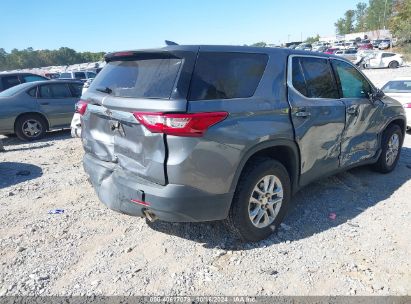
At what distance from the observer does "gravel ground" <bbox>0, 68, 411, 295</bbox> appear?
2918mm

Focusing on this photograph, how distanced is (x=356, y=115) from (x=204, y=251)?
2585 mm

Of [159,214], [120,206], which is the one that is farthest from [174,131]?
[120,206]

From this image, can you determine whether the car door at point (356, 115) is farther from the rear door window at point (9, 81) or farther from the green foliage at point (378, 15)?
the green foliage at point (378, 15)

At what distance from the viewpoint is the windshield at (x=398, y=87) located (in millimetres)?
8886

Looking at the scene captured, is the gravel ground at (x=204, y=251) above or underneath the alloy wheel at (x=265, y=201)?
underneath

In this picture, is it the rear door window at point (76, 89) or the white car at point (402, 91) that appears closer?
the white car at point (402, 91)

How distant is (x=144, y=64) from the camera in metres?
3.16

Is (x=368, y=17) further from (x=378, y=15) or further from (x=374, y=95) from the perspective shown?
(x=374, y=95)

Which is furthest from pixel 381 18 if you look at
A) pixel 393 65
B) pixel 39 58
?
pixel 39 58

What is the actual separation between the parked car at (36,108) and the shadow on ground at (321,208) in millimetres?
6268

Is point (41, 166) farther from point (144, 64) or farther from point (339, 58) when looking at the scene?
point (339, 58)

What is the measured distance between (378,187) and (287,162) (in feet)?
6.68

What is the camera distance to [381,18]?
9938 centimetres

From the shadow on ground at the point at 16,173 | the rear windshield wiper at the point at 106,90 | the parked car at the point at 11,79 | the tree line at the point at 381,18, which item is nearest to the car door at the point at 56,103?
the shadow on ground at the point at 16,173
